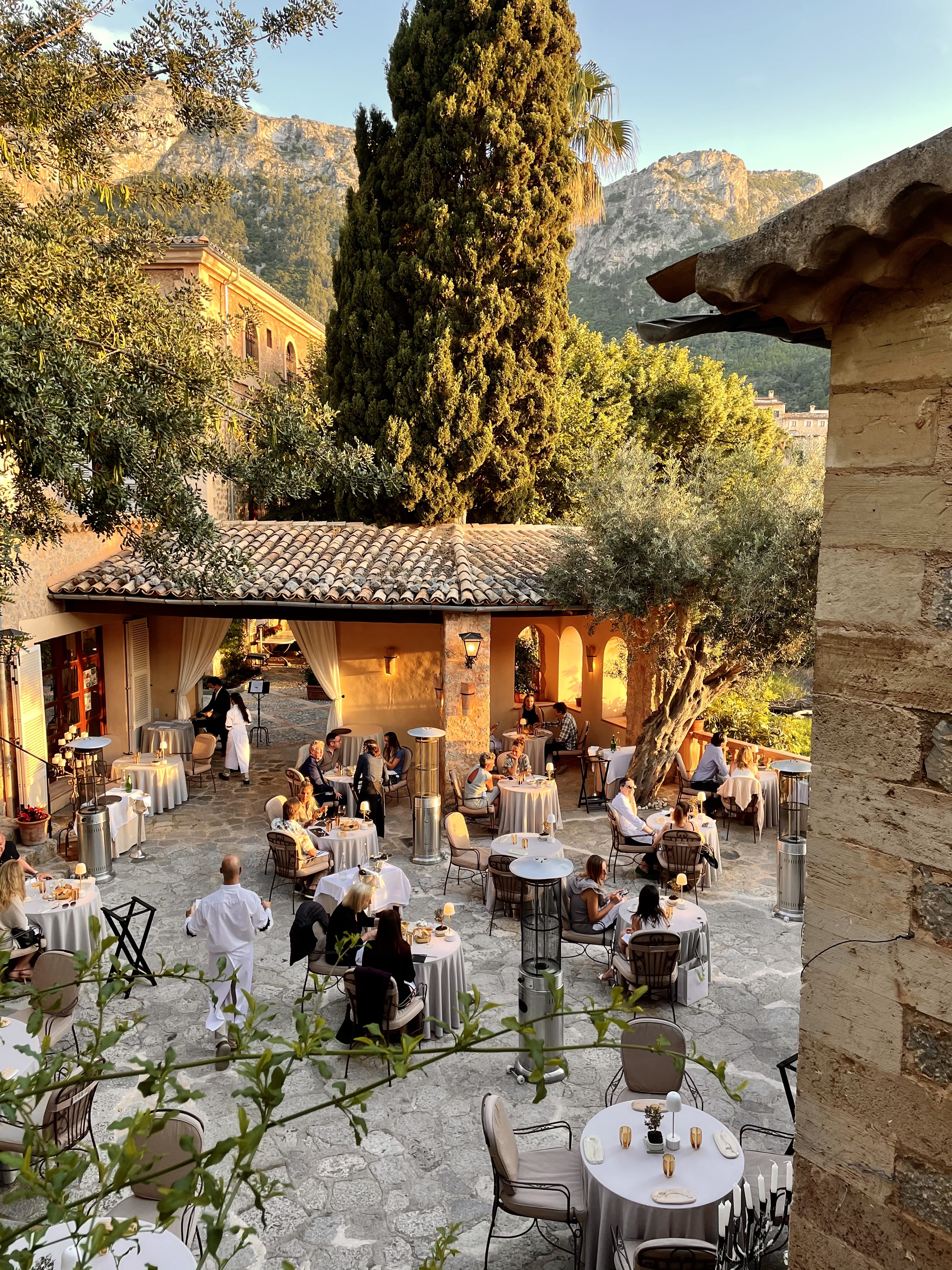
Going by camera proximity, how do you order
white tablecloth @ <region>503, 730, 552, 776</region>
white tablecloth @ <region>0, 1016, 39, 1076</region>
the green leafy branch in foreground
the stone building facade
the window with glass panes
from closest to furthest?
the green leafy branch in foreground
the stone building facade
white tablecloth @ <region>0, 1016, 39, 1076</region>
the window with glass panes
white tablecloth @ <region>503, 730, 552, 776</region>

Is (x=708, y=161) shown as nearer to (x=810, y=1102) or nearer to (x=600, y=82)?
(x=600, y=82)

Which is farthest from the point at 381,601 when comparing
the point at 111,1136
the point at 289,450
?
the point at 111,1136

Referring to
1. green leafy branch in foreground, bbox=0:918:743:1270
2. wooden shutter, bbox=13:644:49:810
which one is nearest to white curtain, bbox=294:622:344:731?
wooden shutter, bbox=13:644:49:810

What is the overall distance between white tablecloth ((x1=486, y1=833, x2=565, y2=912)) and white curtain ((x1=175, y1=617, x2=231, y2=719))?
887cm

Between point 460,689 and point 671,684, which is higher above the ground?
point 671,684

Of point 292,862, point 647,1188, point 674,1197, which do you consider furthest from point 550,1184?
point 292,862

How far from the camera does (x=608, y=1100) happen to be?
21.2ft

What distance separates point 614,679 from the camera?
61.5ft

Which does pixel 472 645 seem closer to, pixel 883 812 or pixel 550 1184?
pixel 550 1184

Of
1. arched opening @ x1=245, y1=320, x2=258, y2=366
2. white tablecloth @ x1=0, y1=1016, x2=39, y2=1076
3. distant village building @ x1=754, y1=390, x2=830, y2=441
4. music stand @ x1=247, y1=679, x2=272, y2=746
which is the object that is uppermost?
arched opening @ x1=245, y1=320, x2=258, y2=366

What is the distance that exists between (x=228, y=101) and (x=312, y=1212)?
33.9 ft

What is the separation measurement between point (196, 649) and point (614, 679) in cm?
A: 846

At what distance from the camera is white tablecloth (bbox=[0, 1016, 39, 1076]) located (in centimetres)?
584

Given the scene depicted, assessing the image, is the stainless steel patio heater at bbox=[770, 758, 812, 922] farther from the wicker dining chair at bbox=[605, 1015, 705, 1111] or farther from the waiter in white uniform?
the waiter in white uniform
